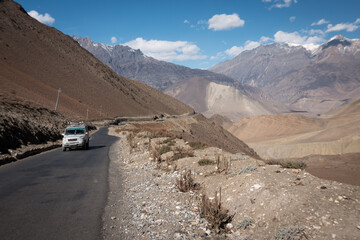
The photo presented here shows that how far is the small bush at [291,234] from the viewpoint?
5195 millimetres

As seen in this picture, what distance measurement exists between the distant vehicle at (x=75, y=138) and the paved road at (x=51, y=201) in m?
6.78

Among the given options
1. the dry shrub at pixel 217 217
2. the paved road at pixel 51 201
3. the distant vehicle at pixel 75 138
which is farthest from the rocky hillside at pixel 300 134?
the dry shrub at pixel 217 217

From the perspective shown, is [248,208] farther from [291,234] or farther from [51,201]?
[51,201]

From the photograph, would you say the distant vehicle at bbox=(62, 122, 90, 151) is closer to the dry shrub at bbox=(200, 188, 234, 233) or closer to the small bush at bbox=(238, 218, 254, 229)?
the dry shrub at bbox=(200, 188, 234, 233)

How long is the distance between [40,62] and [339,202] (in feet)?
345

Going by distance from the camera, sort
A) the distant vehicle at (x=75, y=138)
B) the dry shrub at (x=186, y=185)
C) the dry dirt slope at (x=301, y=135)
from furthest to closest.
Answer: the dry dirt slope at (x=301, y=135), the distant vehicle at (x=75, y=138), the dry shrub at (x=186, y=185)

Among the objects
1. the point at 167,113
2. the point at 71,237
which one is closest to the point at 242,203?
the point at 71,237

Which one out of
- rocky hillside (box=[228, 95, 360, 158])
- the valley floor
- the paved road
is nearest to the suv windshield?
the paved road

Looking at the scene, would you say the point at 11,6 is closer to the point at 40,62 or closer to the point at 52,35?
the point at 52,35

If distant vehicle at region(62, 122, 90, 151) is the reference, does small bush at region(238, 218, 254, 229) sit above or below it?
below

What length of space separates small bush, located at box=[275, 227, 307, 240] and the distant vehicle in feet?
58.7

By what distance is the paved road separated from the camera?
604 centimetres

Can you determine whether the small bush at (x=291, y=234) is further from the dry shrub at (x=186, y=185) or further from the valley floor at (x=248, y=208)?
the dry shrub at (x=186, y=185)

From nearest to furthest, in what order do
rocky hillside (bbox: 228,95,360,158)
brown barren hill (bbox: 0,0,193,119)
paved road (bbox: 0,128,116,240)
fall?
paved road (bbox: 0,128,116,240)
rocky hillside (bbox: 228,95,360,158)
brown barren hill (bbox: 0,0,193,119)
